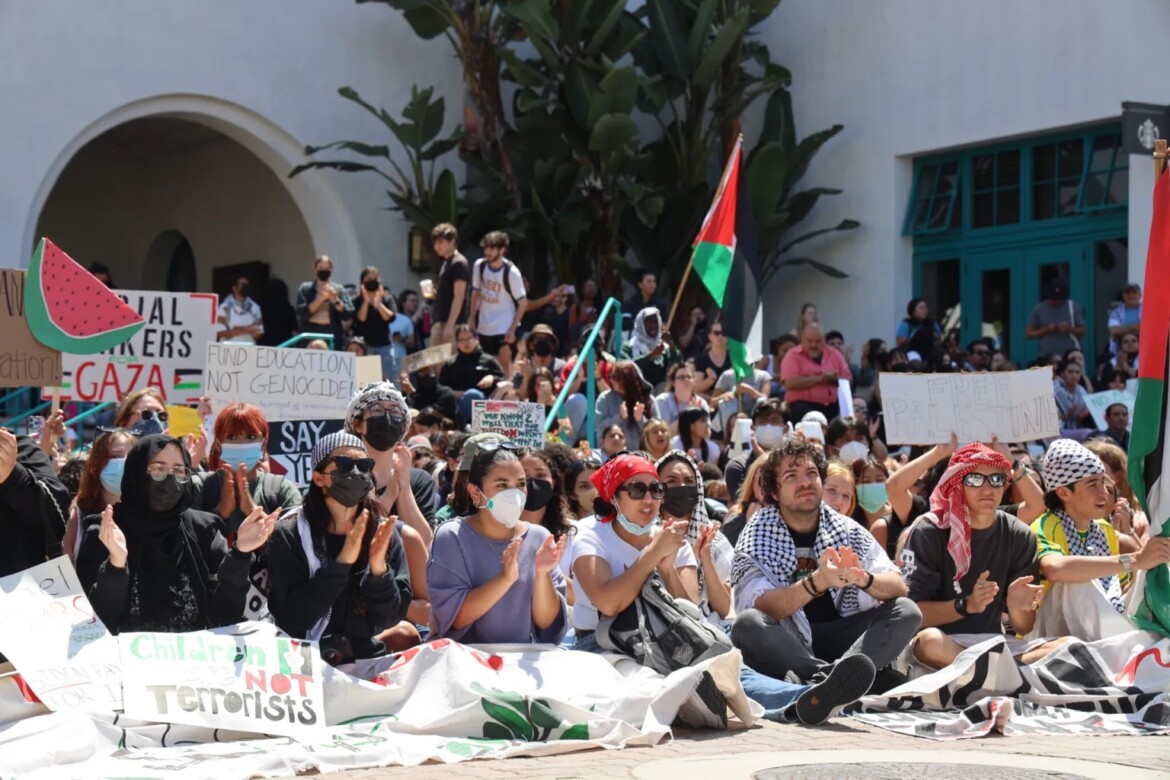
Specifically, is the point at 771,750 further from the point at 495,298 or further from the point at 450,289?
the point at 495,298

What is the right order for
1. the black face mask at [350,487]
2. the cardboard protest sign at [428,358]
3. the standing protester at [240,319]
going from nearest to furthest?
the black face mask at [350,487]
the cardboard protest sign at [428,358]
the standing protester at [240,319]

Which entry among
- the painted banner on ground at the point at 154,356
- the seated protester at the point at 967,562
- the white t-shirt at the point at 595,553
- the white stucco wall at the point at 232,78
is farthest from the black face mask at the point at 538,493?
the white stucco wall at the point at 232,78

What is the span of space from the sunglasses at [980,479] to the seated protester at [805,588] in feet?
1.74

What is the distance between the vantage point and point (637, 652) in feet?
24.7

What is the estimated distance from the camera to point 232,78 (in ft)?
63.5

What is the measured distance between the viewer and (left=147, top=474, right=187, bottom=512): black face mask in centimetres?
688

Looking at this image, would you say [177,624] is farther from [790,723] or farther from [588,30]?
[588,30]

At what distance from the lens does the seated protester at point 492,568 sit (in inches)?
289

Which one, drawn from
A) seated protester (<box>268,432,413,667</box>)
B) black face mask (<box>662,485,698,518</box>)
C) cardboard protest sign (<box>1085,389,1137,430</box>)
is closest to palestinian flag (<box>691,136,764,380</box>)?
cardboard protest sign (<box>1085,389,1137,430</box>)

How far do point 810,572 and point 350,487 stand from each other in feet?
7.45

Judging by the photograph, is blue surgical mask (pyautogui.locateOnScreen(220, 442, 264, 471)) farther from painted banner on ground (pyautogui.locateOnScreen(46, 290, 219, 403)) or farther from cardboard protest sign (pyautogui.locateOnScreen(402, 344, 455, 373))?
cardboard protest sign (pyautogui.locateOnScreen(402, 344, 455, 373))

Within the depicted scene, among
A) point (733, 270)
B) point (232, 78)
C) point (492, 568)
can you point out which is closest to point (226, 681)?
point (492, 568)

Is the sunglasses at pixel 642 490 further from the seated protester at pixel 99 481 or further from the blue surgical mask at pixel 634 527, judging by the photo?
the seated protester at pixel 99 481

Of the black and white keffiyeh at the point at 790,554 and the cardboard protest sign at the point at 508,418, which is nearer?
the black and white keffiyeh at the point at 790,554
